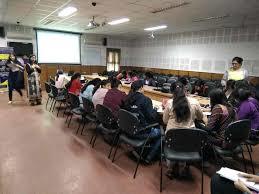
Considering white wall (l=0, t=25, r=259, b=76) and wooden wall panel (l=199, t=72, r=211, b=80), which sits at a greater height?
white wall (l=0, t=25, r=259, b=76)

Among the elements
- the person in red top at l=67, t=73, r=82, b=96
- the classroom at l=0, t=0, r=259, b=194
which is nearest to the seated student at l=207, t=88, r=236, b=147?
the classroom at l=0, t=0, r=259, b=194

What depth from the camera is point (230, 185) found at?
1.58m

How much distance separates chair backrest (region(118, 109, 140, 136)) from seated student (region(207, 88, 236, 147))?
2.98ft

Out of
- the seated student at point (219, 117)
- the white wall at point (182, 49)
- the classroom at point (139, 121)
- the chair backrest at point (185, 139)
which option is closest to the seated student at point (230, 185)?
the classroom at point (139, 121)

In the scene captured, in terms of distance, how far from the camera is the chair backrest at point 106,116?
2.99 metres

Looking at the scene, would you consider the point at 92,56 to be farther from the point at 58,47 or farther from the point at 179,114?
the point at 179,114

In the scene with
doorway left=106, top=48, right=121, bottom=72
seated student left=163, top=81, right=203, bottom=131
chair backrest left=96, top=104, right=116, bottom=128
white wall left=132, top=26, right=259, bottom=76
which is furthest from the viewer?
doorway left=106, top=48, right=121, bottom=72

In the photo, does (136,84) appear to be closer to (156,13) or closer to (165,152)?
(165,152)

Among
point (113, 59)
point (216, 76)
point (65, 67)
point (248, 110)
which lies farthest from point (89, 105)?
point (113, 59)

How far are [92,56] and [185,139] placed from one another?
1052cm

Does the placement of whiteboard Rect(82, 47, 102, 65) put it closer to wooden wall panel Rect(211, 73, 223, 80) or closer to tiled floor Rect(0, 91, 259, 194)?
wooden wall panel Rect(211, 73, 223, 80)

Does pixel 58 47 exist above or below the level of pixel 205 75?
above

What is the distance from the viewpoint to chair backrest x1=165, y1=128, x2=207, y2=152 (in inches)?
86.2

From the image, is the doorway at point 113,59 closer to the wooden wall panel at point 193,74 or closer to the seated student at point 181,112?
A: the wooden wall panel at point 193,74
